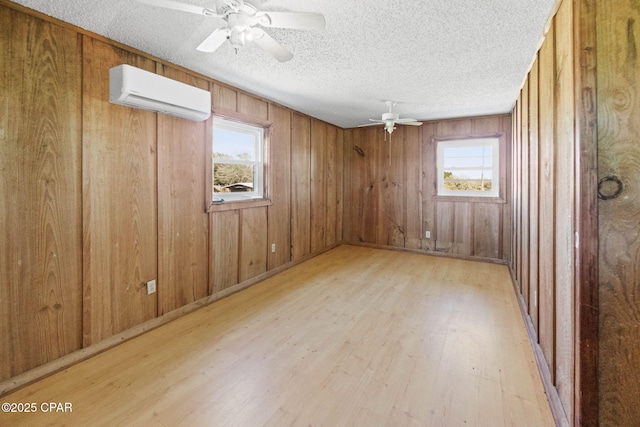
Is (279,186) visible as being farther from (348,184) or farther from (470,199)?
(470,199)

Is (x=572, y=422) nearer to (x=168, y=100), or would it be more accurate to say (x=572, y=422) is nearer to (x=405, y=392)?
(x=405, y=392)

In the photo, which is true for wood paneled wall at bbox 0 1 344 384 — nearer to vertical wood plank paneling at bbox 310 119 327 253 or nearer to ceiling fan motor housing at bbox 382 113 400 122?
vertical wood plank paneling at bbox 310 119 327 253

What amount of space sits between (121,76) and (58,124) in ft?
1.74

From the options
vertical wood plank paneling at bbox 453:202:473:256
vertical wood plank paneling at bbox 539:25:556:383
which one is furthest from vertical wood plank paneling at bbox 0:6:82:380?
vertical wood plank paneling at bbox 453:202:473:256

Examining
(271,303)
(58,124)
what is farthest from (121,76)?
(271,303)

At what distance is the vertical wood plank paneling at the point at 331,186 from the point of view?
5.40 metres

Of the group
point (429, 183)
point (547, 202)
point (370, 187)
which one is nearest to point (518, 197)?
point (547, 202)

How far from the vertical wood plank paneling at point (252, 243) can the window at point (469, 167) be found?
10.2ft

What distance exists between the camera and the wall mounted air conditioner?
6.98 feet

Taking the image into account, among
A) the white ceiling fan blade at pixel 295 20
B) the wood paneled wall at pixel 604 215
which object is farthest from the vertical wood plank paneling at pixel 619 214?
the white ceiling fan blade at pixel 295 20

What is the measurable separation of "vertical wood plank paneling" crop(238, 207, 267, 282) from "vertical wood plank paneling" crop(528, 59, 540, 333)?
289cm

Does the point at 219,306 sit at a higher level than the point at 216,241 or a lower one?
lower

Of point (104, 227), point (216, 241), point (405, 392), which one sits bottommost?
point (405, 392)

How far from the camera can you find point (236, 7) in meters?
1.53
